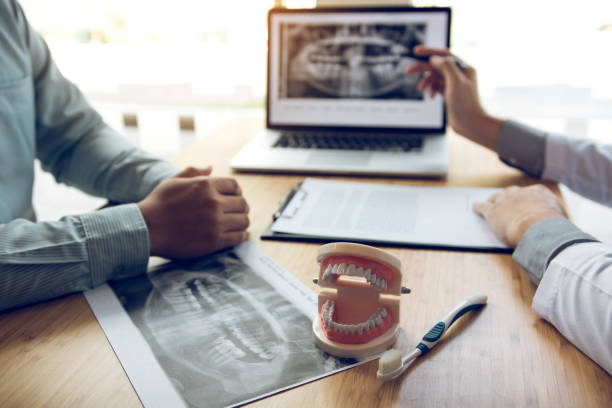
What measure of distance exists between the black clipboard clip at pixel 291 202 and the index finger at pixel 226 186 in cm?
8

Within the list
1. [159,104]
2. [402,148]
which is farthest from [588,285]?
[159,104]

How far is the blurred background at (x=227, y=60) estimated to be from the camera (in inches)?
72.4

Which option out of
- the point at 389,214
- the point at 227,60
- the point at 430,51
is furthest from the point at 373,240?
the point at 227,60

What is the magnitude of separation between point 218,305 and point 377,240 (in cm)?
27

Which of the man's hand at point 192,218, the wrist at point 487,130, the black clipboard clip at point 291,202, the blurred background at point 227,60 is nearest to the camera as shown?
the man's hand at point 192,218

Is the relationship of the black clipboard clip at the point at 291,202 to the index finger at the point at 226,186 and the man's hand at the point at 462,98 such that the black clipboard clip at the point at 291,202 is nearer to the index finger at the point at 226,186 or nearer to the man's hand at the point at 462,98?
the index finger at the point at 226,186

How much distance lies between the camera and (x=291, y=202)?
2.99 feet

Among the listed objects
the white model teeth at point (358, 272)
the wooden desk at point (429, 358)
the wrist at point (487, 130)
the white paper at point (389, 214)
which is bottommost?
the wooden desk at point (429, 358)

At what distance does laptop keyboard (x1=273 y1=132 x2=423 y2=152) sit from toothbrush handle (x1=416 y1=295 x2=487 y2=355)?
0.62 meters

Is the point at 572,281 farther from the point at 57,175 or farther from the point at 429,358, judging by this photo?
the point at 57,175

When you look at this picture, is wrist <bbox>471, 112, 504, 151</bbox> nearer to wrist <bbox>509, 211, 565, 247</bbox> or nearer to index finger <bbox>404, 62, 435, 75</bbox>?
index finger <bbox>404, 62, 435, 75</bbox>

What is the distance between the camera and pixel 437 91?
1.23 meters

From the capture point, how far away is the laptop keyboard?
1.20 metres

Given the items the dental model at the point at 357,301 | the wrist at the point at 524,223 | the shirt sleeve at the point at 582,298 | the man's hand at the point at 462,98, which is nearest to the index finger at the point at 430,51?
the man's hand at the point at 462,98
